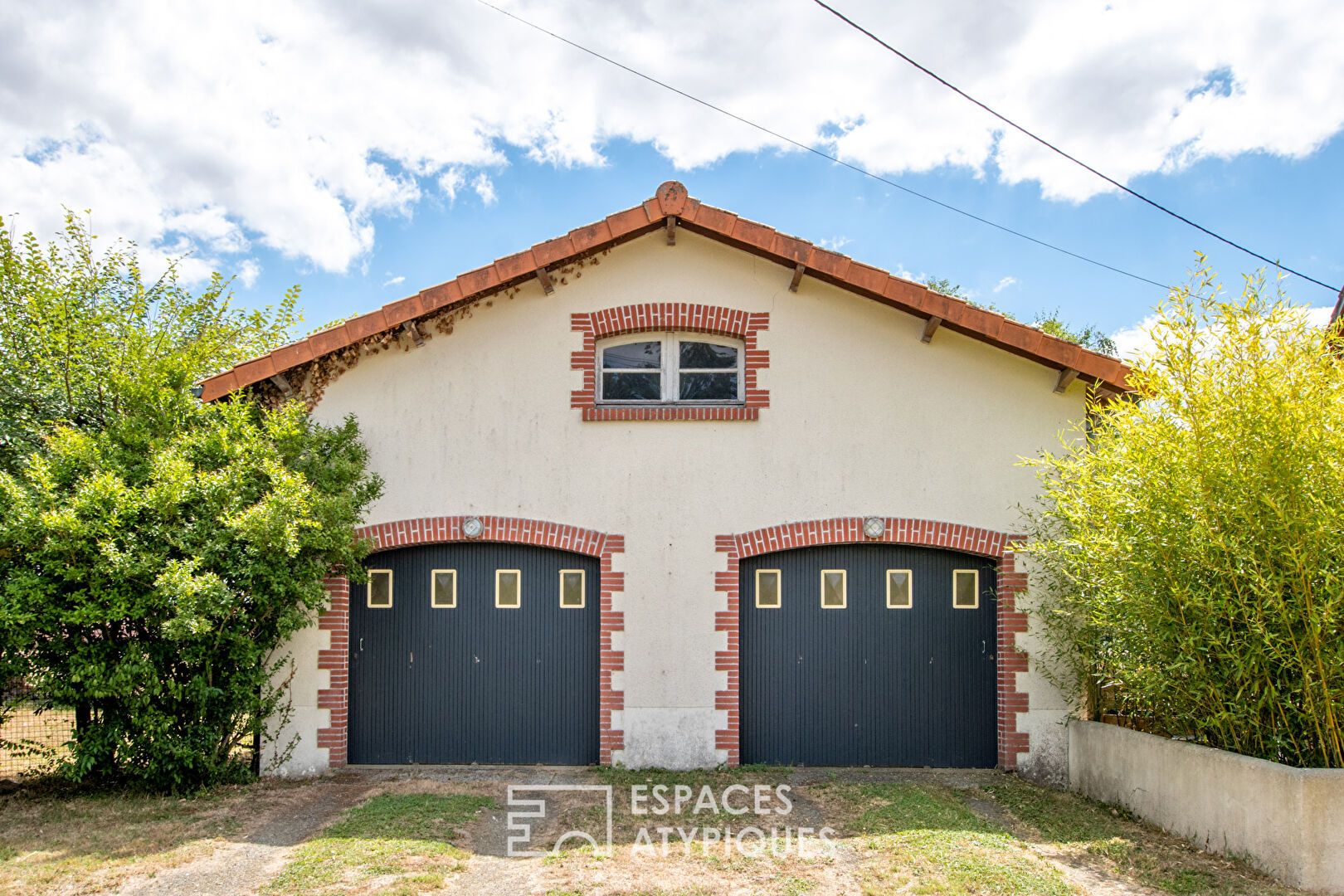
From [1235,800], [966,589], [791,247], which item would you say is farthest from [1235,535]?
[791,247]

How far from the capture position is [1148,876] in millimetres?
5699

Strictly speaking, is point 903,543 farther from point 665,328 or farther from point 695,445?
point 665,328

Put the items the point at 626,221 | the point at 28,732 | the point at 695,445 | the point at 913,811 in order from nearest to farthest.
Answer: the point at 913,811 → the point at 28,732 → the point at 626,221 → the point at 695,445

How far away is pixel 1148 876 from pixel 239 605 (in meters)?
7.21

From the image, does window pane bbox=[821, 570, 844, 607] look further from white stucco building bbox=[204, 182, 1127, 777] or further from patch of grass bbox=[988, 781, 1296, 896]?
patch of grass bbox=[988, 781, 1296, 896]

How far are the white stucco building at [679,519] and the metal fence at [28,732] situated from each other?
6.57 feet

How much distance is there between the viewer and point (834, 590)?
28.3 feet

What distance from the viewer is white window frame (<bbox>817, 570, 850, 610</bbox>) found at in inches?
339

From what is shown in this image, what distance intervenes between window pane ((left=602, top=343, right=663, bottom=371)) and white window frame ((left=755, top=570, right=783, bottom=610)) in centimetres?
240

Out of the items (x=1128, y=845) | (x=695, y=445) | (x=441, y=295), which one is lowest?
(x=1128, y=845)

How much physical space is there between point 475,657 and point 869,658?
3934 mm

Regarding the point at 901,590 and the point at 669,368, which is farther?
the point at 669,368

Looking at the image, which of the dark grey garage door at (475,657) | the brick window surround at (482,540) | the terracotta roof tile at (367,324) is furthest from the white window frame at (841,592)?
the terracotta roof tile at (367,324)

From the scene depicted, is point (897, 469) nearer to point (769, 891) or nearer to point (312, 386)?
point (769, 891)
